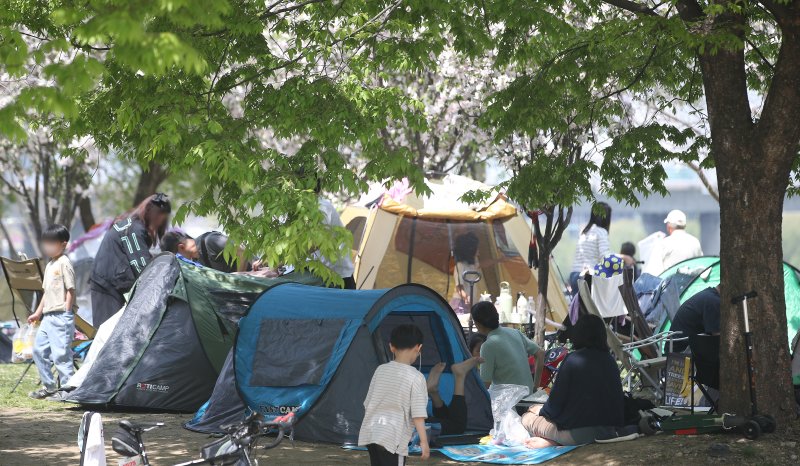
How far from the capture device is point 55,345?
1105cm

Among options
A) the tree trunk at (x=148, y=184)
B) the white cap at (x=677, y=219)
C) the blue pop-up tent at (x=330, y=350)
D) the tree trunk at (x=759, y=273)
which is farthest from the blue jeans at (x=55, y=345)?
the tree trunk at (x=148, y=184)

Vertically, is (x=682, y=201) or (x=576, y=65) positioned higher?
(x=682, y=201)

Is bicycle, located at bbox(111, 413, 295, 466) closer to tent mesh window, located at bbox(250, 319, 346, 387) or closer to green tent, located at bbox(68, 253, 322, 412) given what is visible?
tent mesh window, located at bbox(250, 319, 346, 387)

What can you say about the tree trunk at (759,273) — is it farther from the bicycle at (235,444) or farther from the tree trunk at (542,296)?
the tree trunk at (542,296)

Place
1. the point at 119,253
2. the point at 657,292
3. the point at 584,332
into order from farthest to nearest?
1. the point at 657,292
2. the point at 119,253
3. the point at 584,332

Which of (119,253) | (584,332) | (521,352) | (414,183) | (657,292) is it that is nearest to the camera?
(414,183)

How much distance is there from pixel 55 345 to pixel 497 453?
5.06 m

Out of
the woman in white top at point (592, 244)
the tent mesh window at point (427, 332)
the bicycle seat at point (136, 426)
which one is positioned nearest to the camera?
the bicycle seat at point (136, 426)

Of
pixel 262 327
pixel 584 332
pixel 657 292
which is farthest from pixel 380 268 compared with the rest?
pixel 584 332

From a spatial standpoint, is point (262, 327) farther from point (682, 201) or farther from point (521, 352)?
point (682, 201)

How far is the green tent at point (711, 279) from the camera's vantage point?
37.1ft

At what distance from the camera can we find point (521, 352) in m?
9.26

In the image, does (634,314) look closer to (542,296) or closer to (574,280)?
(542,296)

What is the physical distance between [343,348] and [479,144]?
30.5 feet
